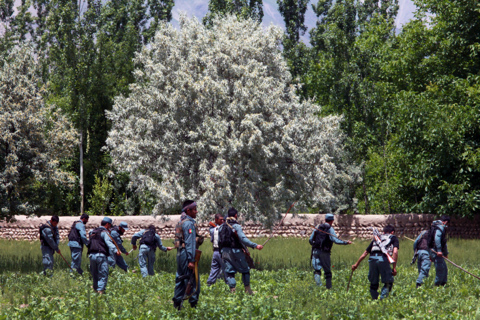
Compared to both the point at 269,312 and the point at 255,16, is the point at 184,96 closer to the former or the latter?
the point at 269,312

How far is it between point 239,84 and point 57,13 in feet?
87.5

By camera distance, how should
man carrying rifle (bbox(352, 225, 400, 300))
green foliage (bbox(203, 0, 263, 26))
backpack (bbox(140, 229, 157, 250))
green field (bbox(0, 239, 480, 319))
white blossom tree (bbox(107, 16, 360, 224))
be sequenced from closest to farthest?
green field (bbox(0, 239, 480, 319)), man carrying rifle (bbox(352, 225, 400, 300)), backpack (bbox(140, 229, 157, 250)), white blossom tree (bbox(107, 16, 360, 224)), green foliage (bbox(203, 0, 263, 26))

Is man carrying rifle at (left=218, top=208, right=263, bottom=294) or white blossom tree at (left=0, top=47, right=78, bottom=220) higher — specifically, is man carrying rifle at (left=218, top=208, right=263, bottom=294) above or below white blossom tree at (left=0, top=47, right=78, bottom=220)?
below

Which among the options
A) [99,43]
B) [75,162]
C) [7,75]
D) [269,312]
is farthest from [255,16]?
[269,312]

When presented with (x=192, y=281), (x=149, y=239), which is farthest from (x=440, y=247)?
(x=149, y=239)

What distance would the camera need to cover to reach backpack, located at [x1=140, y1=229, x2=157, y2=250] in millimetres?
16578

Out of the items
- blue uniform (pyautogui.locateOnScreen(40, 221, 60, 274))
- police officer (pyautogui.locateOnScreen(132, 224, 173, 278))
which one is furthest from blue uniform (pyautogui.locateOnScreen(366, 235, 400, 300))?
blue uniform (pyautogui.locateOnScreen(40, 221, 60, 274))

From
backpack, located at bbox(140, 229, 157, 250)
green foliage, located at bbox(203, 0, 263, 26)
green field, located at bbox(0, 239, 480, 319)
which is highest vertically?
green foliage, located at bbox(203, 0, 263, 26)

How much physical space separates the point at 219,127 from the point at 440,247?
9.38 m

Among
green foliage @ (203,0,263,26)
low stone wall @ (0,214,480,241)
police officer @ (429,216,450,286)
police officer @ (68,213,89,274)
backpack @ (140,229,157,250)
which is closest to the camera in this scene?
police officer @ (429,216,450,286)

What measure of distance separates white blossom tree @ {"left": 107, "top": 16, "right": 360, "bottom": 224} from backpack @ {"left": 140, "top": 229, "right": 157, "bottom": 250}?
3.81 metres

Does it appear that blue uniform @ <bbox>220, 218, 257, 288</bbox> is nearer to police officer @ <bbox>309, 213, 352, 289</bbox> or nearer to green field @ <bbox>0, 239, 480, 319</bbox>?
green field @ <bbox>0, 239, 480, 319</bbox>

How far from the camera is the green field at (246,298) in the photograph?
1009cm

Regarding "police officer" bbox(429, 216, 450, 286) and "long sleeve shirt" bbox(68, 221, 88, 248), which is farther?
"long sleeve shirt" bbox(68, 221, 88, 248)
